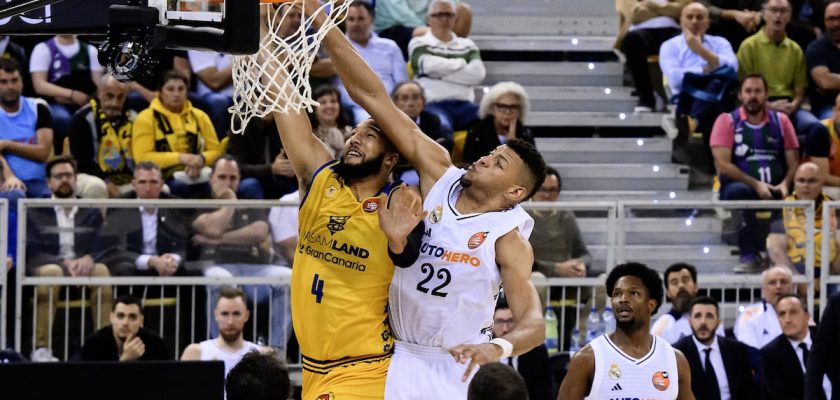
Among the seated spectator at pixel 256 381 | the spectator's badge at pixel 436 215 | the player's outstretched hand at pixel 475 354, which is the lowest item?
the seated spectator at pixel 256 381

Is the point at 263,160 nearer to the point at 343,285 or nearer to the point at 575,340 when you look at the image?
the point at 575,340

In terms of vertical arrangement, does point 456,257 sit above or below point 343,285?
above

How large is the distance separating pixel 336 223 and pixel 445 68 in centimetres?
636

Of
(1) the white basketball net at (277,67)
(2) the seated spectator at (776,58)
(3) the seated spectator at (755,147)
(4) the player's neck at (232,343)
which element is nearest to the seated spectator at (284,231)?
(4) the player's neck at (232,343)

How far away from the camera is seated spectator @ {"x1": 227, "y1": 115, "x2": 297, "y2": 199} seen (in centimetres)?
1170

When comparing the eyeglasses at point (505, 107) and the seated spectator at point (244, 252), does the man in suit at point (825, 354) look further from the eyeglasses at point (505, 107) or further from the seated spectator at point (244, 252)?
the seated spectator at point (244, 252)

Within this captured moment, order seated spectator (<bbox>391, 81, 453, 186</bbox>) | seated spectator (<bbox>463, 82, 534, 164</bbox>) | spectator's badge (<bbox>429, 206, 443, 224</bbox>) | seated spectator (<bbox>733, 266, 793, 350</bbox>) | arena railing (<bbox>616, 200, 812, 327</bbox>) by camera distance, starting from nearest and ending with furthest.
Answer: spectator's badge (<bbox>429, 206, 443, 224</bbox>) → seated spectator (<bbox>733, 266, 793, 350</bbox>) → arena railing (<bbox>616, 200, 812, 327</bbox>) → seated spectator (<bbox>391, 81, 453, 186</bbox>) → seated spectator (<bbox>463, 82, 534, 164</bbox>)

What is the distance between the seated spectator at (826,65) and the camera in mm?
14109

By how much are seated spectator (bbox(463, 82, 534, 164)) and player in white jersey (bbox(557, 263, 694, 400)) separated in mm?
3790

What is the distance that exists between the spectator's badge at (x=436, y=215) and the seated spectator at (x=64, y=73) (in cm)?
615

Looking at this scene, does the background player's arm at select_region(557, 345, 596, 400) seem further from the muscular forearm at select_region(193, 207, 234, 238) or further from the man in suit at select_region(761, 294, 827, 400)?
the muscular forearm at select_region(193, 207, 234, 238)

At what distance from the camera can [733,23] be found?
14898 millimetres

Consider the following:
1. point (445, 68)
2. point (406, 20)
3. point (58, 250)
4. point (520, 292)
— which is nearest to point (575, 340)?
point (445, 68)

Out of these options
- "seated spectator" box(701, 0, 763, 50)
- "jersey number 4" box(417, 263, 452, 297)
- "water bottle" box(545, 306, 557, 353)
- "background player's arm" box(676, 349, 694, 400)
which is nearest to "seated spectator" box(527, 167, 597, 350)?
"water bottle" box(545, 306, 557, 353)
